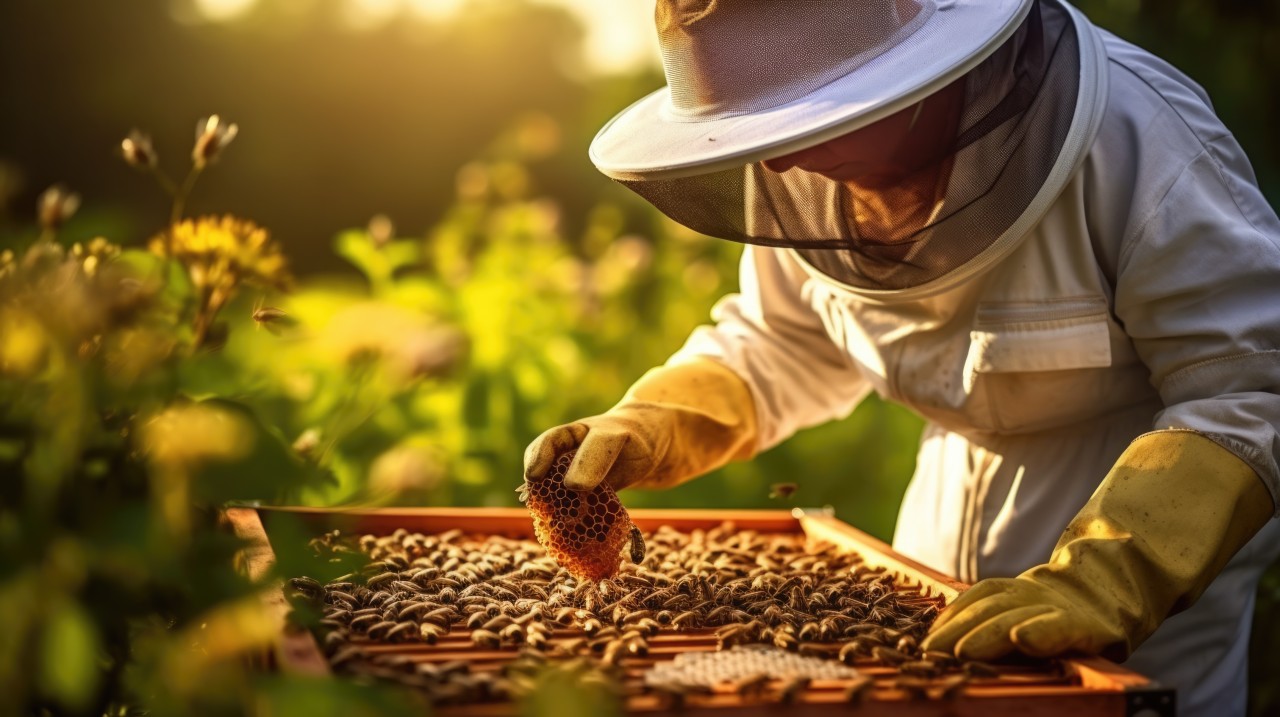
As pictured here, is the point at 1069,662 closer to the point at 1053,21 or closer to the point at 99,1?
the point at 1053,21

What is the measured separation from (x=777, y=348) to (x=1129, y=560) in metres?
0.97

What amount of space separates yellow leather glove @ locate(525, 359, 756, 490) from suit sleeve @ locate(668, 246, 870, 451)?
0.04 meters

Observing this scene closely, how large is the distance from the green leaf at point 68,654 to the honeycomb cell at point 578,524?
0.93 meters

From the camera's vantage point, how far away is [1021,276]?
186cm

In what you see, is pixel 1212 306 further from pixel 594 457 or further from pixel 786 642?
pixel 594 457

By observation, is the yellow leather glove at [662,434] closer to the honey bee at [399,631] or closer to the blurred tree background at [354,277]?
the blurred tree background at [354,277]

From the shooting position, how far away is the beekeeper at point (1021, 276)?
1.58 metres

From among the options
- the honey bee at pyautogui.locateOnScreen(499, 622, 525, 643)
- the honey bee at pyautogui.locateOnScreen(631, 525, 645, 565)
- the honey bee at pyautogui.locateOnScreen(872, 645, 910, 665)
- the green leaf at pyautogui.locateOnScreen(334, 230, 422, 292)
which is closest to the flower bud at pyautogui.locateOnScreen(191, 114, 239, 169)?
the honey bee at pyautogui.locateOnScreen(499, 622, 525, 643)

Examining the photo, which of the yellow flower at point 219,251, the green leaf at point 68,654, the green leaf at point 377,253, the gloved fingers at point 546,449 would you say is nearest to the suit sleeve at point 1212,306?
the gloved fingers at point 546,449

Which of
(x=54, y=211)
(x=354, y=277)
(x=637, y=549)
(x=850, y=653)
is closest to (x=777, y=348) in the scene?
(x=637, y=549)

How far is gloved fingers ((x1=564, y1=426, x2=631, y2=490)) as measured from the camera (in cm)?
187

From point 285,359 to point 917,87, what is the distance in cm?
195

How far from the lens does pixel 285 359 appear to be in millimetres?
2953

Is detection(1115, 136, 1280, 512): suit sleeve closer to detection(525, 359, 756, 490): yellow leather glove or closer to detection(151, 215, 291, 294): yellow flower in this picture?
detection(525, 359, 756, 490): yellow leather glove
